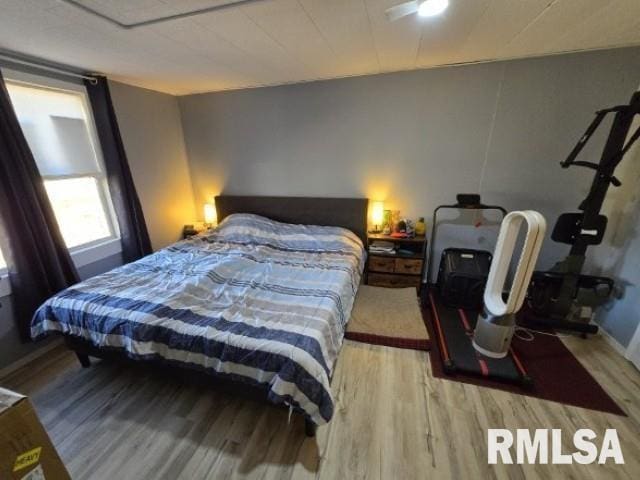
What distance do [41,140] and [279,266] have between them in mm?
2208

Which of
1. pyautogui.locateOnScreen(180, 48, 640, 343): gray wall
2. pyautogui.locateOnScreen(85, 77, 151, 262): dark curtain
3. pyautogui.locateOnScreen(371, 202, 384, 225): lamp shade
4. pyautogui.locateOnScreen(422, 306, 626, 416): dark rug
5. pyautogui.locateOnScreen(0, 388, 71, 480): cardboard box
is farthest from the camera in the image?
pyautogui.locateOnScreen(371, 202, 384, 225): lamp shade

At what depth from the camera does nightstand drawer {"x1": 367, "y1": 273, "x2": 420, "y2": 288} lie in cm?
292

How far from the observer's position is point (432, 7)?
143 centimetres

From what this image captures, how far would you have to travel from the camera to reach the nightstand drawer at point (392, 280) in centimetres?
292

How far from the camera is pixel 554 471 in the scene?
135 centimetres

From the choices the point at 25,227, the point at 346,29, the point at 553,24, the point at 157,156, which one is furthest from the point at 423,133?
the point at 25,227

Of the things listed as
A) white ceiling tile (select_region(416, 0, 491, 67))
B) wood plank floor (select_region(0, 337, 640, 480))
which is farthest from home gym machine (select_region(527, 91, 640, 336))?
white ceiling tile (select_region(416, 0, 491, 67))

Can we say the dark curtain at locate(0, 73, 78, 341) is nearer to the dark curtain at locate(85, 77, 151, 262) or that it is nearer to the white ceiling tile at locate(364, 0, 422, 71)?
the dark curtain at locate(85, 77, 151, 262)

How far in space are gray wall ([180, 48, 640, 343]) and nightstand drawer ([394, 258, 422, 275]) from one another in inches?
23.0

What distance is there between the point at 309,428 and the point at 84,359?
71.8 inches

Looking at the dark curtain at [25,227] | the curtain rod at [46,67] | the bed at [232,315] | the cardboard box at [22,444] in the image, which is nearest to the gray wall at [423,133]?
the bed at [232,315]

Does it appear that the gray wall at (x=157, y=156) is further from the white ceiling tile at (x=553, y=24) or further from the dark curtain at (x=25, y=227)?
the white ceiling tile at (x=553, y=24)

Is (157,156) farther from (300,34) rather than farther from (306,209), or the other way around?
(300,34)

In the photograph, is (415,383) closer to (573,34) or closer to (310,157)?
(310,157)
